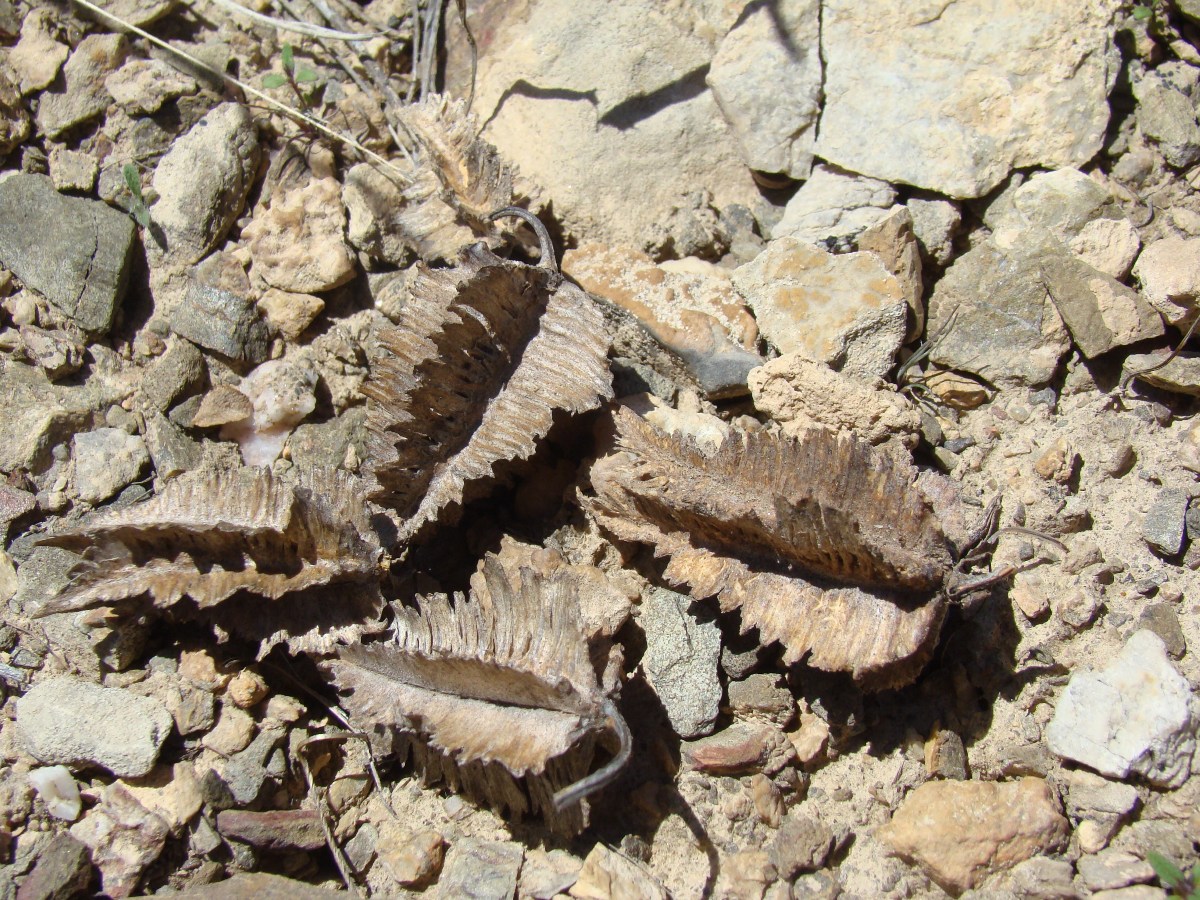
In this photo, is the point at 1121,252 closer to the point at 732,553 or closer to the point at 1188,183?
the point at 1188,183

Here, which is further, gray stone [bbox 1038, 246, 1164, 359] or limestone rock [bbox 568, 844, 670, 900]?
gray stone [bbox 1038, 246, 1164, 359]

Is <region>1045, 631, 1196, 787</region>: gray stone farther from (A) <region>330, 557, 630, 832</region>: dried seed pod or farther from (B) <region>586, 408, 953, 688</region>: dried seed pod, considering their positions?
(A) <region>330, 557, 630, 832</region>: dried seed pod

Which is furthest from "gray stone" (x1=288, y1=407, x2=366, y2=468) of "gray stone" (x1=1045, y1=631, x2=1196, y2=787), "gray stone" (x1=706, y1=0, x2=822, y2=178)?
"gray stone" (x1=1045, y1=631, x2=1196, y2=787)

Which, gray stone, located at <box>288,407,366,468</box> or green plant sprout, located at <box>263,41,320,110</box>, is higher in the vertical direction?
green plant sprout, located at <box>263,41,320,110</box>

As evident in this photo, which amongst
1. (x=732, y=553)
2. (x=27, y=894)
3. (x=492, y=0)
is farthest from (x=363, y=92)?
(x=27, y=894)

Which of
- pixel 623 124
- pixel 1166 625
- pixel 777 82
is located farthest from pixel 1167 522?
pixel 623 124

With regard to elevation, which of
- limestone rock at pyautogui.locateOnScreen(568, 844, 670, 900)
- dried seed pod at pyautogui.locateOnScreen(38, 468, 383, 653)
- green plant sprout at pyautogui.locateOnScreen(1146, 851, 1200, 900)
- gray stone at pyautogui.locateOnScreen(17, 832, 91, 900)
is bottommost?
gray stone at pyautogui.locateOnScreen(17, 832, 91, 900)

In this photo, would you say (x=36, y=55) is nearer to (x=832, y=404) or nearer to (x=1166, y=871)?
(x=832, y=404)
